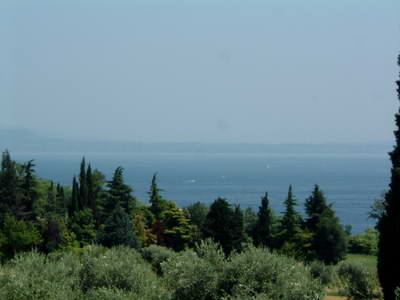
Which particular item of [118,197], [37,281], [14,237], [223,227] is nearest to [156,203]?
[118,197]

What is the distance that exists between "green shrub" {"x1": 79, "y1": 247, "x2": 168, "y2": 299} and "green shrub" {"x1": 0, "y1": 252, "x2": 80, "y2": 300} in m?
0.48

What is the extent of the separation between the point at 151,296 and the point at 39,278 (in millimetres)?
3598

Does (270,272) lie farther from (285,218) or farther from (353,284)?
(285,218)

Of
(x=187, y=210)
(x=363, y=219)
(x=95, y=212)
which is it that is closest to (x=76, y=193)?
(x=95, y=212)

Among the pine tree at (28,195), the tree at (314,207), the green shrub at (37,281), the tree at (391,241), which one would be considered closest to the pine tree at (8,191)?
the pine tree at (28,195)

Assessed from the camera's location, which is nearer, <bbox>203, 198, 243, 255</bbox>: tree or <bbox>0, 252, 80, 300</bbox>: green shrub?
<bbox>0, 252, 80, 300</bbox>: green shrub

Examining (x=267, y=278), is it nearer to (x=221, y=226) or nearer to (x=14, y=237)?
(x=221, y=226)

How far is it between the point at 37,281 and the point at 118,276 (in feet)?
9.68

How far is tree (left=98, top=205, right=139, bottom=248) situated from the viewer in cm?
4153

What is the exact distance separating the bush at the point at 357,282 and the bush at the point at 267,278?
10.1m

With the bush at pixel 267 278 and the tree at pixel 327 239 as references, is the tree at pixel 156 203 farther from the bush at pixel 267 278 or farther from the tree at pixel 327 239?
the bush at pixel 267 278

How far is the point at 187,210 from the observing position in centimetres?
5284

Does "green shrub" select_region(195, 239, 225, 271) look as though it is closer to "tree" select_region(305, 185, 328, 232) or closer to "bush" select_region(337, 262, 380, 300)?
"bush" select_region(337, 262, 380, 300)

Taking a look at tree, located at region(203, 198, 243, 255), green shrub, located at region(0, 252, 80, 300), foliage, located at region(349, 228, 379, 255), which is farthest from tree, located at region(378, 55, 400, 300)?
foliage, located at region(349, 228, 379, 255)
